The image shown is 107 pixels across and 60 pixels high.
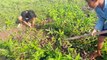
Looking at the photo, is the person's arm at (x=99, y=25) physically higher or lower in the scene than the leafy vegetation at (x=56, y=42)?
higher

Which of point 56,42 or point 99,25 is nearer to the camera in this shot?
point 99,25

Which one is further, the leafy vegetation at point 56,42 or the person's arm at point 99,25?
the leafy vegetation at point 56,42

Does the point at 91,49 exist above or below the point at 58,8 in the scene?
below

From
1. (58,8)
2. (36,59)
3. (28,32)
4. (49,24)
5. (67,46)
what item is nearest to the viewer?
(36,59)

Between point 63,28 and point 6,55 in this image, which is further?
point 63,28

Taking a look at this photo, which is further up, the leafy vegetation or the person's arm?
the person's arm

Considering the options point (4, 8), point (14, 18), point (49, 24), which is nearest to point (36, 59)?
point (49, 24)

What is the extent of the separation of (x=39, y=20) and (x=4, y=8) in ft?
4.82

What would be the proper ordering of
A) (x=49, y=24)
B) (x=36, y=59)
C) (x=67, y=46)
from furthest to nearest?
(x=49, y=24)
(x=67, y=46)
(x=36, y=59)

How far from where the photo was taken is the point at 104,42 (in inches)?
202

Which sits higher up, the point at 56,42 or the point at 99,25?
the point at 99,25

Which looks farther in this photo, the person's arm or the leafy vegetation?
the leafy vegetation

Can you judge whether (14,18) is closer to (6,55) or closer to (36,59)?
(6,55)

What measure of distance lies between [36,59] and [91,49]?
122 centimetres
